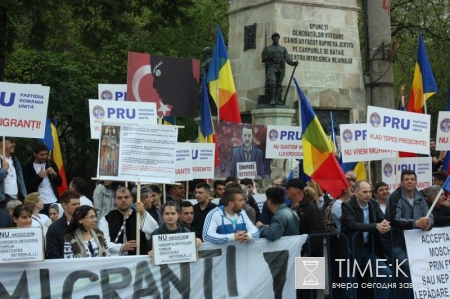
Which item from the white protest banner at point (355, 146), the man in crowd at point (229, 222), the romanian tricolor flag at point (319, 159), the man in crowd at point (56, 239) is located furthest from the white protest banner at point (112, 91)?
the man in crowd at point (56, 239)

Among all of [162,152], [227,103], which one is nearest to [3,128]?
[162,152]

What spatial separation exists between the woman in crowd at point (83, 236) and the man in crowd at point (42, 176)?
389 cm

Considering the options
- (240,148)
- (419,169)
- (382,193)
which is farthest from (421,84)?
(382,193)

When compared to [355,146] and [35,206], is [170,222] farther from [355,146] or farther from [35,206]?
[355,146]

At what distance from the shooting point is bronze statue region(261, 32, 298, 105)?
20031 mm

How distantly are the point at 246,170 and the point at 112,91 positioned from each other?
277 centimetres

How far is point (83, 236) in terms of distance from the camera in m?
9.13

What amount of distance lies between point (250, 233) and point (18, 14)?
25.4 ft

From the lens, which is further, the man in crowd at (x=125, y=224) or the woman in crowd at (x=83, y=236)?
the man in crowd at (x=125, y=224)

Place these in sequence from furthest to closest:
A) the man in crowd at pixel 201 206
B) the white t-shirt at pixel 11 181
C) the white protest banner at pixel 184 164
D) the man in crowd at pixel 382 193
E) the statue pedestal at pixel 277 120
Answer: the statue pedestal at pixel 277 120 < the white protest banner at pixel 184 164 < the white t-shirt at pixel 11 181 < the man in crowd at pixel 382 193 < the man in crowd at pixel 201 206

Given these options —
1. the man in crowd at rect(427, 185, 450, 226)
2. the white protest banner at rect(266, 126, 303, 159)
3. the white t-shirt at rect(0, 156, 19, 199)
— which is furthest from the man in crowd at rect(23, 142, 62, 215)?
the man in crowd at rect(427, 185, 450, 226)

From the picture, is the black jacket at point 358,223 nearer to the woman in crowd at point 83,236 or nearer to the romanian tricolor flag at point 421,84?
the woman in crowd at point 83,236

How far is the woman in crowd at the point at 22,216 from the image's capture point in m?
9.49

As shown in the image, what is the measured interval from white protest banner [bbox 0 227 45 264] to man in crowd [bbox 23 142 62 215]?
4.39m
